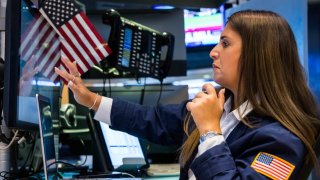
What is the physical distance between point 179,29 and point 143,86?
0.40 m

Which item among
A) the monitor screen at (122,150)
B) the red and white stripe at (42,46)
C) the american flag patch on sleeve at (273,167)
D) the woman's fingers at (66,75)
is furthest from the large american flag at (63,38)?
the american flag patch on sleeve at (273,167)

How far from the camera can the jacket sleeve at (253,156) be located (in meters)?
1.26

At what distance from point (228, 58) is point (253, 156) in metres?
0.32

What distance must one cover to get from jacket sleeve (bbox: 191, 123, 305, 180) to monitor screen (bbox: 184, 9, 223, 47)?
3.97 meters

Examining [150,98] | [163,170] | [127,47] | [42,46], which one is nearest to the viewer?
[42,46]

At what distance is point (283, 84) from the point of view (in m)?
1.42

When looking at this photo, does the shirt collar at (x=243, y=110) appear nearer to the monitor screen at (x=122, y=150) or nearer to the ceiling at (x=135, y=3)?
the monitor screen at (x=122, y=150)

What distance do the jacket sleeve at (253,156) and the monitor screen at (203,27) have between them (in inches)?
156

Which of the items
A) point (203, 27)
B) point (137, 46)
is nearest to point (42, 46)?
point (137, 46)

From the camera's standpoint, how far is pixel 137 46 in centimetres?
242

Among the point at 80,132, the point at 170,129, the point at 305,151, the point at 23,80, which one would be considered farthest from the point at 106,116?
the point at 305,151

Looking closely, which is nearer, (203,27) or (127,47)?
(127,47)

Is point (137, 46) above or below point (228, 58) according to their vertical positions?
below

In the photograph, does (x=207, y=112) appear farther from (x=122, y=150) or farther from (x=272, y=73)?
(x=122, y=150)
